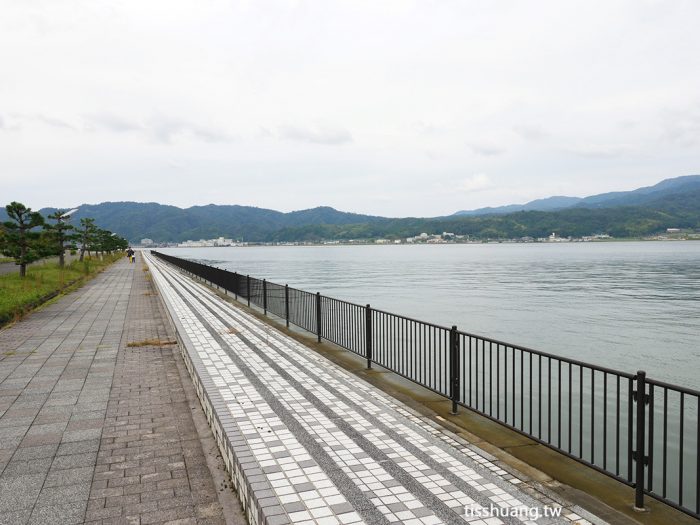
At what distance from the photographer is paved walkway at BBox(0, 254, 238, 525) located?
15.1 feet

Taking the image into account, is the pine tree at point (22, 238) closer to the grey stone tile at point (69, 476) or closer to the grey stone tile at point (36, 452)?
the grey stone tile at point (36, 452)

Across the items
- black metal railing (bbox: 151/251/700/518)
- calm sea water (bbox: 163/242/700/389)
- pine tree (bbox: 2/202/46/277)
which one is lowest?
calm sea water (bbox: 163/242/700/389)

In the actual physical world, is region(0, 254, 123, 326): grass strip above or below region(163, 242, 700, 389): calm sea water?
above

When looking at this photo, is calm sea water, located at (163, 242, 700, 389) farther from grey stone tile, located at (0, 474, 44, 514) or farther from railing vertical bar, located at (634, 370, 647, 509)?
grey stone tile, located at (0, 474, 44, 514)

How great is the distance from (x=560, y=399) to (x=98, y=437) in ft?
18.7

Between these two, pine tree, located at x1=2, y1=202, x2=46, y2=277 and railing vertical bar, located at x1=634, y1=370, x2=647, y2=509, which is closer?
railing vertical bar, located at x1=634, y1=370, x2=647, y2=509

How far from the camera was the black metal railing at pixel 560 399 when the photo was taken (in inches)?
188

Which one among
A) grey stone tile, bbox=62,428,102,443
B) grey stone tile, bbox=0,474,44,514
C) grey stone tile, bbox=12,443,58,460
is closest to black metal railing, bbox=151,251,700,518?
grey stone tile, bbox=62,428,102,443

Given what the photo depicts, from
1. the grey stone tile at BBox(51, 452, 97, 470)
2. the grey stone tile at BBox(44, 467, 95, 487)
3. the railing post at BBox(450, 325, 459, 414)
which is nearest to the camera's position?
the grey stone tile at BBox(44, 467, 95, 487)

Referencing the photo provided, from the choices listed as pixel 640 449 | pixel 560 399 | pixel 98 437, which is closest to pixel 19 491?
pixel 98 437

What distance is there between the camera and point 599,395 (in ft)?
41.7

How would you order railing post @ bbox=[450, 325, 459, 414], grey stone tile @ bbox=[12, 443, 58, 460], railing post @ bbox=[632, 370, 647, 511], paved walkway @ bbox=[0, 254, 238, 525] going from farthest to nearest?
1. railing post @ bbox=[450, 325, 459, 414]
2. grey stone tile @ bbox=[12, 443, 58, 460]
3. paved walkway @ bbox=[0, 254, 238, 525]
4. railing post @ bbox=[632, 370, 647, 511]

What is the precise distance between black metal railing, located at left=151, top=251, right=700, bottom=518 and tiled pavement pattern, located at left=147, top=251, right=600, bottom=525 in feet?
2.96

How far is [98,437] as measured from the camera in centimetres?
624
